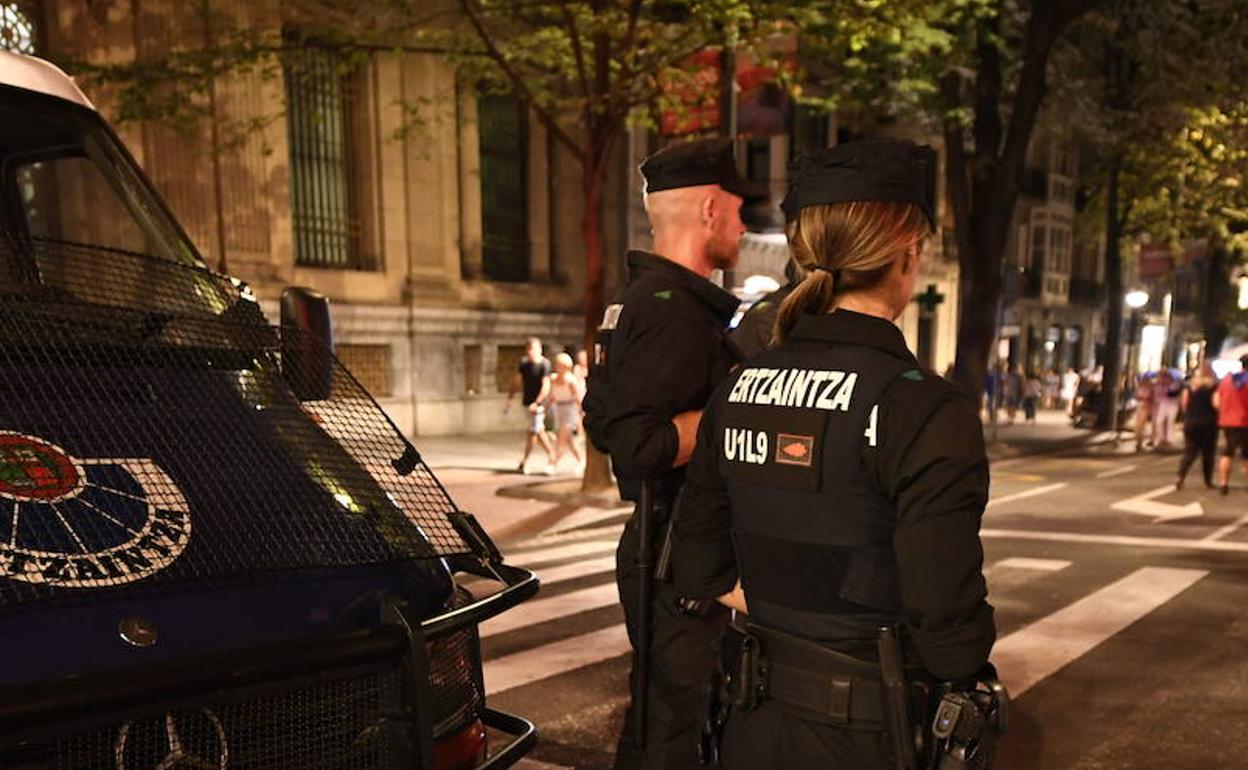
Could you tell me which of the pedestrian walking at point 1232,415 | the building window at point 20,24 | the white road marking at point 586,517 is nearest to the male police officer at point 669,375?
the white road marking at point 586,517

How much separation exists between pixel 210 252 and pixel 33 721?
14.5 m

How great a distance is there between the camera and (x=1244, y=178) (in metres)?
21.6

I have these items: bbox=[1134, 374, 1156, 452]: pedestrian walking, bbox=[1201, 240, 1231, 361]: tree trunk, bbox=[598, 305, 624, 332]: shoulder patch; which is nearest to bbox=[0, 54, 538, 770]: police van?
bbox=[598, 305, 624, 332]: shoulder patch

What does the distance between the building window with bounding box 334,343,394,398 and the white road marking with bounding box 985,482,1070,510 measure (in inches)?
420

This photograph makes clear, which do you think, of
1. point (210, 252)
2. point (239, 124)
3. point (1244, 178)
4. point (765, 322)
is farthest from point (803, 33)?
point (1244, 178)

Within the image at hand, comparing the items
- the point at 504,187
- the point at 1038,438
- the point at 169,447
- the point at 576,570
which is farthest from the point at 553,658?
the point at 1038,438

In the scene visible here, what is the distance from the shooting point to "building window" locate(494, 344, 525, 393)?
1864 centimetres

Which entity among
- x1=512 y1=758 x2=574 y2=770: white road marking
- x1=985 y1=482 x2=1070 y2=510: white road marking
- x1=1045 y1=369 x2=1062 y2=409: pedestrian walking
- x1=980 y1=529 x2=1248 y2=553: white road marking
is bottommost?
x1=1045 y1=369 x2=1062 y2=409: pedestrian walking

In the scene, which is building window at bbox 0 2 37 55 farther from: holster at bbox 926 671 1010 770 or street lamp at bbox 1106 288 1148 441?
street lamp at bbox 1106 288 1148 441

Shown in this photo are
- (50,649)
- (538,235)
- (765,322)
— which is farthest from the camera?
(538,235)

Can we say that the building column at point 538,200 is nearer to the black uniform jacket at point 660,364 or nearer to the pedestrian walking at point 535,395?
the pedestrian walking at point 535,395

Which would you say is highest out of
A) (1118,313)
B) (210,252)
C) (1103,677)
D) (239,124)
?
(239,124)

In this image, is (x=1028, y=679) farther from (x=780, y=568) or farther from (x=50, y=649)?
(x=50, y=649)

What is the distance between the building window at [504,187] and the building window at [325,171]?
9.23 ft
